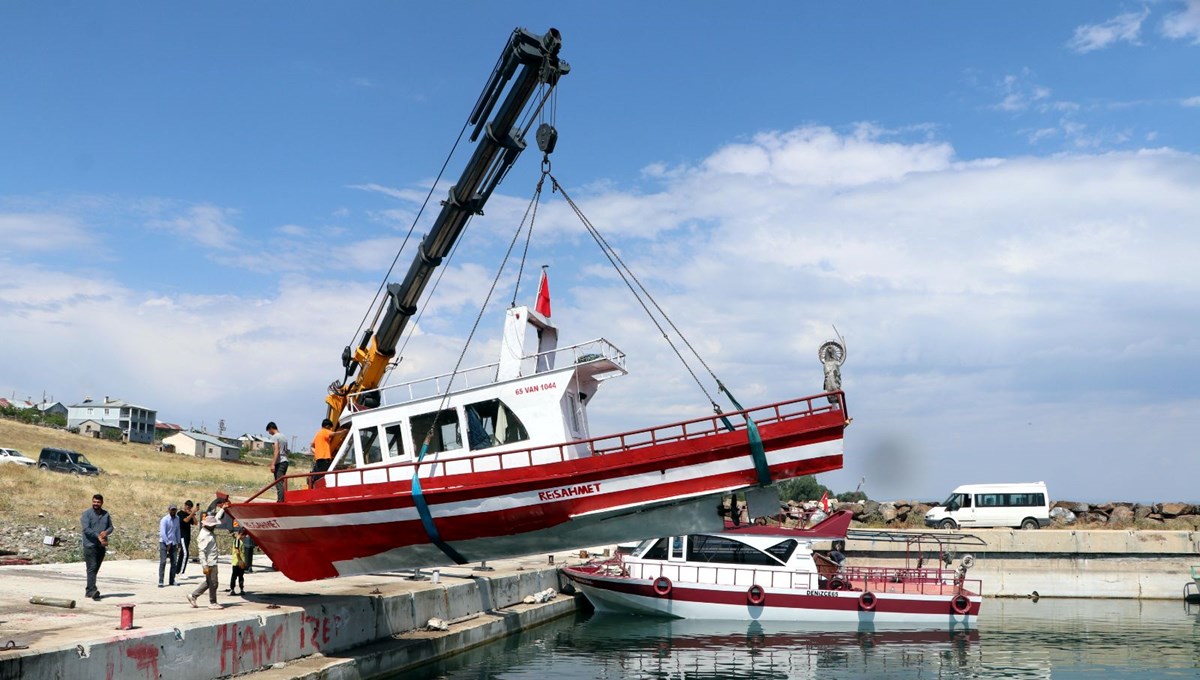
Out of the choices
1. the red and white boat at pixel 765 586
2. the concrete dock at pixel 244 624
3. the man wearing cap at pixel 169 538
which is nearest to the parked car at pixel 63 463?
the concrete dock at pixel 244 624

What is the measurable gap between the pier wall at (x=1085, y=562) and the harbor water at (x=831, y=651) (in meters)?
4.81

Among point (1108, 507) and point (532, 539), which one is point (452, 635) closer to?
point (532, 539)

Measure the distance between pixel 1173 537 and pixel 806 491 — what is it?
3898 cm

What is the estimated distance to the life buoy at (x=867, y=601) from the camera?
26312 millimetres

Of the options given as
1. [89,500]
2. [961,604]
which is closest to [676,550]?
[961,604]

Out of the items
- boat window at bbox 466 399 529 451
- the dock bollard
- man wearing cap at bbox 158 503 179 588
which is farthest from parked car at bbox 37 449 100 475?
the dock bollard

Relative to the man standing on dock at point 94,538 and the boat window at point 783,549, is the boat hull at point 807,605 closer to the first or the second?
the boat window at point 783,549

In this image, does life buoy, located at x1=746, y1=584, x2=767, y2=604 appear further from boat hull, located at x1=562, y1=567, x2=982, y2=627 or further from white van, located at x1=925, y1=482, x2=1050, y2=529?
white van, located at x1=925, y1=482, x2=1050, y2=529

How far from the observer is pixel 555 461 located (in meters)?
14.1

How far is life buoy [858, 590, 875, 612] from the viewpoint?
2631 cm

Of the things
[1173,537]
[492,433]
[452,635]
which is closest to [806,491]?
[1173,537]

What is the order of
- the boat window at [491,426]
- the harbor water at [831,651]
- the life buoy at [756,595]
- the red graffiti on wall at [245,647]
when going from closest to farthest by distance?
the red graffiti on wall at [245,647] → the boat window at [491,426] → the harbor water at [831,651] → the life buoy at [756,595]

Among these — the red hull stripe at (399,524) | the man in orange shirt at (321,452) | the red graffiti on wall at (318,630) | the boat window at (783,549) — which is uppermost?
the man in orange shirt at (321,452)

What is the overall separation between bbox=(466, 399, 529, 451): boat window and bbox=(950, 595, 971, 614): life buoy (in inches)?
657
